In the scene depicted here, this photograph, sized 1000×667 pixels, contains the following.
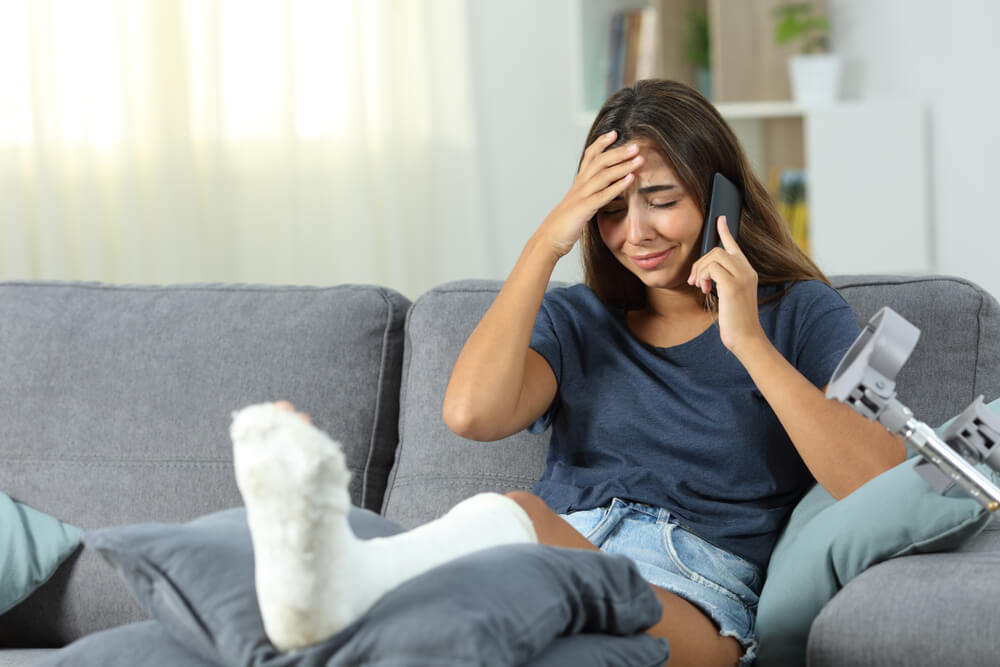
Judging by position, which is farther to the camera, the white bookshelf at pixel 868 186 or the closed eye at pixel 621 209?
the white bookshelf at pixel 868 186

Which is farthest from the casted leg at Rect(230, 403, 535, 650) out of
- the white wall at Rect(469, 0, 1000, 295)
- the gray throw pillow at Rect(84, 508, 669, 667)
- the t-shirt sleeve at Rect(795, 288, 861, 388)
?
the white wall at Rect(469, 0, 1000, 295)

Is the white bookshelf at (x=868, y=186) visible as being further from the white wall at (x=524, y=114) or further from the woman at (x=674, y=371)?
the woman at (x=674, y=371)

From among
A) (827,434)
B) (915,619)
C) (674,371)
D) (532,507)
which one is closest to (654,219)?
(674,371)

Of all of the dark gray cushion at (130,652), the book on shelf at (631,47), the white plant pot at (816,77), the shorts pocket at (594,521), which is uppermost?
the book on shelf at (631,47)

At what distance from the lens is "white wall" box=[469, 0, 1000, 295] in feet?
9.30

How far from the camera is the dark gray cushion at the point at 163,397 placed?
1588 mm

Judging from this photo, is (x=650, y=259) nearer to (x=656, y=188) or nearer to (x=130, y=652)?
(x=656, y=188)

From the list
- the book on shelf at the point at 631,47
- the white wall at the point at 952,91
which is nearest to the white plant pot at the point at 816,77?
the white wall at the point at 952,91

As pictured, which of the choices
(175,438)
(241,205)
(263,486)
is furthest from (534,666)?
(241,205)

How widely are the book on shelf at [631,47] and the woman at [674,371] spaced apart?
1.82 meters

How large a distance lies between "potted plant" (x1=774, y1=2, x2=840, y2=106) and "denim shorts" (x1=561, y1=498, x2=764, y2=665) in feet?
6.83

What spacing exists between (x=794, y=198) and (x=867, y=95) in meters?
0.36

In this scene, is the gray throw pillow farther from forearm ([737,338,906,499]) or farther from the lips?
the lips

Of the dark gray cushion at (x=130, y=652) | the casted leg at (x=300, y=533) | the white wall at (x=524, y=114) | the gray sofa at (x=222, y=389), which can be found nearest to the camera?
the casted leg at (x=300, y=533)
